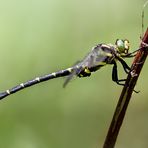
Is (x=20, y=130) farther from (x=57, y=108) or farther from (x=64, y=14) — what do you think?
(x=64, y=14)

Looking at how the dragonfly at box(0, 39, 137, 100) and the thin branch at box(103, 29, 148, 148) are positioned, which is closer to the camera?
the thin branch at box(103, 29, 148, 148)

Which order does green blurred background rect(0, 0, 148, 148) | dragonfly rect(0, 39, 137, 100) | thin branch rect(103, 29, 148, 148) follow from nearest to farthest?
1. thin branch rect(103, 29, 148, 148)
2. dragonfly rect(0, 39, 137, 100)
3. green blurred background rect(0, 0, 148, 148)

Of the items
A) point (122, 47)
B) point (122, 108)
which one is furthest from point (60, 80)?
point (122, 108)

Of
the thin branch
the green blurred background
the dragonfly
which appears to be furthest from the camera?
the green blurred background

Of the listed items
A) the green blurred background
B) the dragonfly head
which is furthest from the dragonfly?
the green blurred background

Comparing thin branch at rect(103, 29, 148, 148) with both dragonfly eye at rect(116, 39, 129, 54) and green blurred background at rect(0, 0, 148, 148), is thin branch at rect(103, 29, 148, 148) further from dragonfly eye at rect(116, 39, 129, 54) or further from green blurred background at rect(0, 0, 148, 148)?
green blurred background at rect(0, 0, 148, 148)

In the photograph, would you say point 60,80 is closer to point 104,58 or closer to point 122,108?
point 104,58

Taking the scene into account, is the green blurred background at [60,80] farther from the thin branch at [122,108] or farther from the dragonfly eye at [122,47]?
the thin branch at [122,108]

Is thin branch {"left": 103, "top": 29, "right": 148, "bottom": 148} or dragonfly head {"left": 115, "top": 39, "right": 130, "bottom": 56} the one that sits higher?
dragonfly head {"left": 115, "top": 39, "right": 130, "bottom": 56}

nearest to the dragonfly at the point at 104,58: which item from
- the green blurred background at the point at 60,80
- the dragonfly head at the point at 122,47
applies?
the dragonfly head at the point at 122,47

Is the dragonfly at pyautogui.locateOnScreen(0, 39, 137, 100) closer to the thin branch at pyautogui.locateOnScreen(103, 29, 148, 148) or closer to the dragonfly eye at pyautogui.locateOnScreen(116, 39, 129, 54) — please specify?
the dragonfly eye at pyautogui.locateOnScreen(116, 39, 129, 54)
